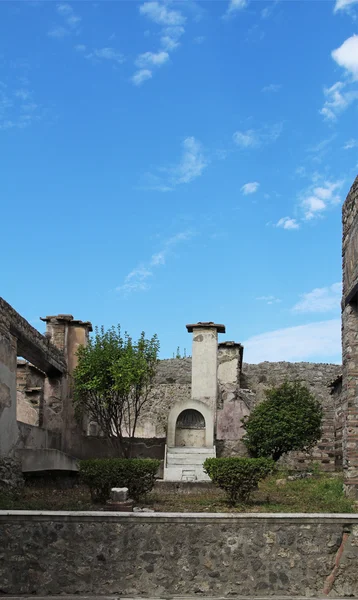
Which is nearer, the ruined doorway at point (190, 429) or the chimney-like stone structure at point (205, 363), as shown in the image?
the ruined doorway at point (190, 429)

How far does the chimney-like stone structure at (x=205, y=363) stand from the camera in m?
23.3

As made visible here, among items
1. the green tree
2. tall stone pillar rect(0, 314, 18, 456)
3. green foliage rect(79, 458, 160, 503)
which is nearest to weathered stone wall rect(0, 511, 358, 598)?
green foliage rect(79, 458, 160, 503)

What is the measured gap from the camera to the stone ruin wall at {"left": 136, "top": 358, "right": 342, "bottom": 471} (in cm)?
2278

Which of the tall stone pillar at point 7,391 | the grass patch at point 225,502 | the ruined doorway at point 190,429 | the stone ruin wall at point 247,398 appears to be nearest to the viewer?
the grass patch at point 225,502

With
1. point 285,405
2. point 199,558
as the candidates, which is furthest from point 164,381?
point 199,558

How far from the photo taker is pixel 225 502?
11.7 meters

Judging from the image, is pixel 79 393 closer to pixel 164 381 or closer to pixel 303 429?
pixel 303 429

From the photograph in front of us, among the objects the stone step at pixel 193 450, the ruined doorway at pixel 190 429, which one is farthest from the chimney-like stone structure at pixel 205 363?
the stone step at pixel 193 450

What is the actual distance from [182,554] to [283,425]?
1272 centimetres

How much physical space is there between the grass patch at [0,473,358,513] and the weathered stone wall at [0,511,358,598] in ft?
8.50

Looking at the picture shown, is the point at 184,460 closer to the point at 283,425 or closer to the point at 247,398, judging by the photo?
the point at 283,425

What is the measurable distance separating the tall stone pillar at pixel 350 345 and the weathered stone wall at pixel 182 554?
163 inches

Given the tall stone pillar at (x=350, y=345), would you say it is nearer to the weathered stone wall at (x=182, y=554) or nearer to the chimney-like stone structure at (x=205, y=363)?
the weathered stone wall at (x=182, y=554)

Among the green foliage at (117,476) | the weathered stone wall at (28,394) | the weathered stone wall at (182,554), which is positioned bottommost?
the weathered stone wall at (182,554)
